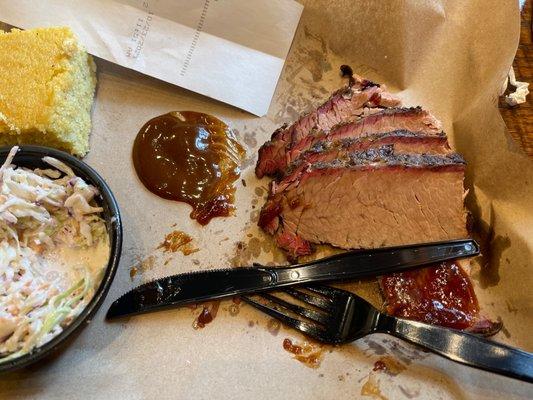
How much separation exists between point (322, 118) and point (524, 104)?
1.11 m

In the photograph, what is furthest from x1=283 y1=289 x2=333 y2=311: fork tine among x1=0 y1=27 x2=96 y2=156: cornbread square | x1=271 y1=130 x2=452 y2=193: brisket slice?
x1=0 y1=27 x2=96 y2=156: cornbread square

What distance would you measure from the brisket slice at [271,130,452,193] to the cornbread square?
1.18 m

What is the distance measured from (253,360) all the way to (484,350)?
0.97m

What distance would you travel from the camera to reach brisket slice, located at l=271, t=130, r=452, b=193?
232cm

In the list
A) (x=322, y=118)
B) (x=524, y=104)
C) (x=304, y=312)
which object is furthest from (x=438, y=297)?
(x=524, y=104)

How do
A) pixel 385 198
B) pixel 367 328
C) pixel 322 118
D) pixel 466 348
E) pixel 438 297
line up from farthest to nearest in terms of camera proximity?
pixel 322 118 → pixel 385 198 → pixel 438 297 → pixel 367 328 → pixel 466 348

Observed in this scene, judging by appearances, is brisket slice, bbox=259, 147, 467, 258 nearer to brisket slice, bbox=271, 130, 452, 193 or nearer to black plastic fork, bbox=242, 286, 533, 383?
brisket slice, bbox=271, 130, 452, 193

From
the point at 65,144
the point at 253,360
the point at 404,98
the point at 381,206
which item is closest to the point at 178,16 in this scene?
the point at 65,144

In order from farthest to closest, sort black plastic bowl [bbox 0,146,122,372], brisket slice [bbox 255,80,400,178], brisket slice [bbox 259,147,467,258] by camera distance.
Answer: brisket slice [bbox 255,80,400,178], brisket slice [bbox 259,147,467,258], black plastic bowl [bbox 0,146,122,372]

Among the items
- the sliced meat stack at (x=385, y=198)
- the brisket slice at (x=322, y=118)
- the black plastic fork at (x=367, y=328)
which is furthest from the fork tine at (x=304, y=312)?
the brisket slice at (x=322, y=118)

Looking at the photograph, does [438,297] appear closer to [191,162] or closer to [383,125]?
[383,125]

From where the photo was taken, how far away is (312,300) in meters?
2.23

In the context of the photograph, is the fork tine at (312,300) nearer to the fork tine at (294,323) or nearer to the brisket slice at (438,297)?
the fork tine at (294,323)

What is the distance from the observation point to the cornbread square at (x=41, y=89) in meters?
2.34
